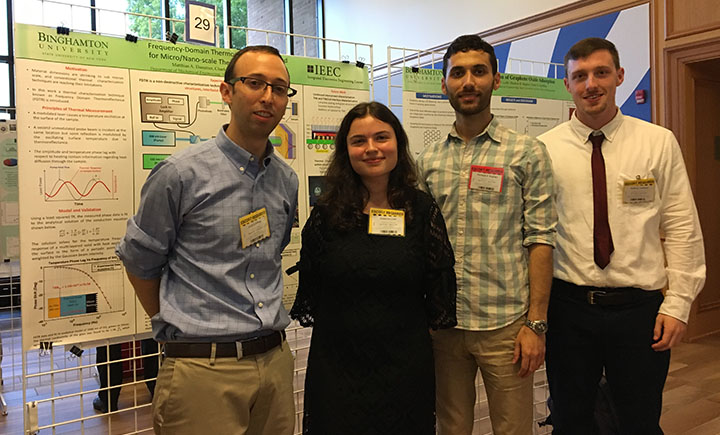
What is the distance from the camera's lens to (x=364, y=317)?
62.0 inches

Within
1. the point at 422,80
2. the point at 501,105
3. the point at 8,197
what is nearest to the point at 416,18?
the point at 501,105

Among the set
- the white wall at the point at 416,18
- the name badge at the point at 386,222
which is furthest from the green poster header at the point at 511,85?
the white wall at the point at 416,18

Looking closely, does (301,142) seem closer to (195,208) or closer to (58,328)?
(195,208)

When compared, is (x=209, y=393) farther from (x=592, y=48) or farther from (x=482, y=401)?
(x=482, y=401)

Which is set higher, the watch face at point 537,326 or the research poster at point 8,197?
the research poster at point 8,197

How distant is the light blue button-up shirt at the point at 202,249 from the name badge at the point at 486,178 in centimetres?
73

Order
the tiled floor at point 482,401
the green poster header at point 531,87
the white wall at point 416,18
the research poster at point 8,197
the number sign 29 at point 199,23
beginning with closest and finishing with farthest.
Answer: the number sign 29 at point 199,23 < the tiled floor at point 482,401 < the green poster header at point 531,87 < the research poster at point 8,197 < the white wall at point 416,18

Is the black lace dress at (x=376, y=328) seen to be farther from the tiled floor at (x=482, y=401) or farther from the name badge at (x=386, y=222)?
the tiled floor at (x=482, y=401)

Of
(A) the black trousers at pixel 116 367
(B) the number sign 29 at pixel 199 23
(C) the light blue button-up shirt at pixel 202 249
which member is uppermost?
(B) the number sign 29 at pixel 199 23

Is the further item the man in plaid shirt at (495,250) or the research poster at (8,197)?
the research poster at (8,197)

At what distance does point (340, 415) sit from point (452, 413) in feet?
1.45

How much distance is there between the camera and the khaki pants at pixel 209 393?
4.73ft

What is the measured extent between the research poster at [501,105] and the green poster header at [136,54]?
1.82 feet

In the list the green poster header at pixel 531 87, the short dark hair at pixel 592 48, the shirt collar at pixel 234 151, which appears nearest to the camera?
the shirt collar at pixel 234 151
